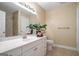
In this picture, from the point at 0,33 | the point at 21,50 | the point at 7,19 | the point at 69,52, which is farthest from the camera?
the point at 69,52

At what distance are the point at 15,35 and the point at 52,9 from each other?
3.04ft

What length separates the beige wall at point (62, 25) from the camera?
175cm

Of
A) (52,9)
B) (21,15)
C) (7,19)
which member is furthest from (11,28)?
(52,9)

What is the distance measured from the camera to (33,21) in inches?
80.0

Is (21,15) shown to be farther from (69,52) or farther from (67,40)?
(69,52)

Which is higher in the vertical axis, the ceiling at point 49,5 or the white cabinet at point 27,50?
the ceiling at point 49,5

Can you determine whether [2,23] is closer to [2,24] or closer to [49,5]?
[2,24]

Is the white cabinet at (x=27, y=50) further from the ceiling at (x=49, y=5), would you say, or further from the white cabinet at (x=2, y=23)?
the ceiling at (x=49, y=5)

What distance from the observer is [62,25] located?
5.76 feet

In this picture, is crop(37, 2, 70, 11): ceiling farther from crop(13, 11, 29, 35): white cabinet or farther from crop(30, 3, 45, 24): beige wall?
crop(13, 11, 29, 35): white cabinet

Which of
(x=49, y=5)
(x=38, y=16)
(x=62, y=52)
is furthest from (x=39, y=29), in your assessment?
(x=62, y=52)

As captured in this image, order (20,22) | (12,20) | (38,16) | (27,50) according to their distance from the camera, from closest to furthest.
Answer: (27,50), (12,20), (20,22), (38,16)

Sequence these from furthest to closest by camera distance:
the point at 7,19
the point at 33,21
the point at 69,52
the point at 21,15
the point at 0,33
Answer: the point at 33,21 → the point at 21,15 → the point at 69,52 → the point at 7,19 → the point at 0,33

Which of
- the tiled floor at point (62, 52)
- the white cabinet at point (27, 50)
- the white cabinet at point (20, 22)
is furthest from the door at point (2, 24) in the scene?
the tiled floor at point (62, 52)
